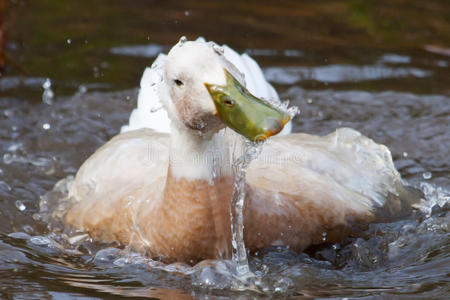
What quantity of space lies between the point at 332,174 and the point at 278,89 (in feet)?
8.09

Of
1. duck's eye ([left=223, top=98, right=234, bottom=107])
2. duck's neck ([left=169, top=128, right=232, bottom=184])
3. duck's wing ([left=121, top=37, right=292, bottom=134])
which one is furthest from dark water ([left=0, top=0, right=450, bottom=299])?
duck's eye ([left=223, top=98, right=234, bottom=107])

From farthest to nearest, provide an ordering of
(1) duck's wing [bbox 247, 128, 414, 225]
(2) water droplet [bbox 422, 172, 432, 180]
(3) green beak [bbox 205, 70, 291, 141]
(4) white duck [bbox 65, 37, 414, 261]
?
1. (2) water droplet [bbox 422, 172, 432, 180]
2. (1) duck's wing [bbox 247, 128, 414, 225]
3. (4) white duck [bbox 65, 37, 414, 261]
4. (3) green beak [bbox 205, 70, 291, 141]

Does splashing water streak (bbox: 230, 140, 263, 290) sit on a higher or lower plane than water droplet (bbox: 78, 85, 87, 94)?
lower

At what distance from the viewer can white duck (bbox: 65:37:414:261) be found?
3.40 metres

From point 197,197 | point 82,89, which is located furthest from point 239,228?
point 82,89

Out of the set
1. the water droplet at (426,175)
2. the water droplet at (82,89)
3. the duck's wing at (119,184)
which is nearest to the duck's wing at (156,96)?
the duck's wing at (119,184)

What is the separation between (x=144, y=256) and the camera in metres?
3.92

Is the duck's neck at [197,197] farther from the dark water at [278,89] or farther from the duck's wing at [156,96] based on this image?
the duck's wing at [156,96]

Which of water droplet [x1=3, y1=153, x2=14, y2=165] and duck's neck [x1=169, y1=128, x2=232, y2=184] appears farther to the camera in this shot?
water droplet [x1=3, y1=153, x2=14, y2=165]

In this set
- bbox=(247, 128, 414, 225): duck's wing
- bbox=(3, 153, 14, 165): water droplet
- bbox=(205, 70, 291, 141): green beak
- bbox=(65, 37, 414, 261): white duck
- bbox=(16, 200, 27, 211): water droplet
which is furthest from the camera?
bbox=(3, 153, 14, 165): water droplet

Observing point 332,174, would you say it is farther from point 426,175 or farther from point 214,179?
point 426,175

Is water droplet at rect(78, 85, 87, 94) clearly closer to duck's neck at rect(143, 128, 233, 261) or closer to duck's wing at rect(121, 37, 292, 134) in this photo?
duck's wing at rect(121, 37, 292, 134)

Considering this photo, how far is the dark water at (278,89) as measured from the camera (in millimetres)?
3721

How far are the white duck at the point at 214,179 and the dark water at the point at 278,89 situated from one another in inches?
4.4
